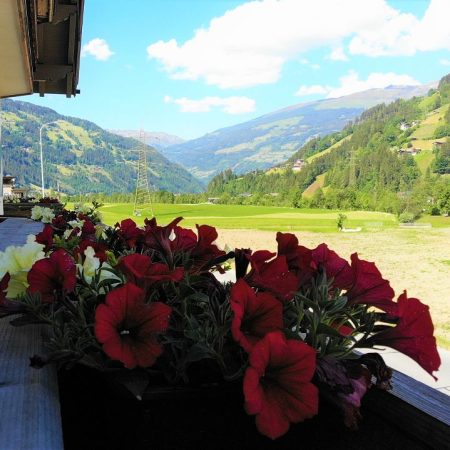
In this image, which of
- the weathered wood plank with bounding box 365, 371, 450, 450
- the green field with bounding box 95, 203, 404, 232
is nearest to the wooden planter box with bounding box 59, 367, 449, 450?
the weathered wood plank with bounding box 365, 371, 450, 450

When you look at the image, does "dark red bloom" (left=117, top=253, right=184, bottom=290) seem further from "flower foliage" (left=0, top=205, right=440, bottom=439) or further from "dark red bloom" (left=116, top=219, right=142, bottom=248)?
"dark red bloom" (left=116, top=219, right=142, bottom=248)

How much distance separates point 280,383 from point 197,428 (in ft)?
0.29

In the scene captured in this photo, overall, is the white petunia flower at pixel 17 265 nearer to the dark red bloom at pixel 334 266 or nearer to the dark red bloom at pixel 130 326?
the dark red bloom at pixel 130 326

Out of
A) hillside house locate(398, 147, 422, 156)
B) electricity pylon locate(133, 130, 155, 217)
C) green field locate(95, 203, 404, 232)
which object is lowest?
green field locate(95, 203, 404, 232)

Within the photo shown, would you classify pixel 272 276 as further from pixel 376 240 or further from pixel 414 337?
pixel 376 240

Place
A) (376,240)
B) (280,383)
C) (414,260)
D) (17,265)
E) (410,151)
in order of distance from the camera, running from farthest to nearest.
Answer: (410,151), (376,240), (414,260), (17,265), (280,383)

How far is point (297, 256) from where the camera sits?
58 centimetres

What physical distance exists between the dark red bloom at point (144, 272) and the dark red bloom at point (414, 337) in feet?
0.60

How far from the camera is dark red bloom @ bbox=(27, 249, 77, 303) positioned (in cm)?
53

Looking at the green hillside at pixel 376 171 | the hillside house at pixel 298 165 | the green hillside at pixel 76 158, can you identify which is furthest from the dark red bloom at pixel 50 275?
the green hillside at pixel 76 158

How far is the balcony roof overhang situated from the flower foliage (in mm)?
2741

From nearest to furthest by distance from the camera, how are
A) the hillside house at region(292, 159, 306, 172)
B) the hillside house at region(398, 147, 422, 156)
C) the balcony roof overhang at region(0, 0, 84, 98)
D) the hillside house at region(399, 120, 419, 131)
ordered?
the balcony roof overhang at region(0, 0, 84, 98)
the hillside house at region(398, 147, 422, 156)
the hillside house at region(292, 159, 306, 172)
the hillside house at region(399, 120, 419, 131)

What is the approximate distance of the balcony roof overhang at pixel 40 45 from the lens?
3.16 metres

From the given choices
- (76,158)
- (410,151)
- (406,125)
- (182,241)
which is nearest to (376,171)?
(410,151)
